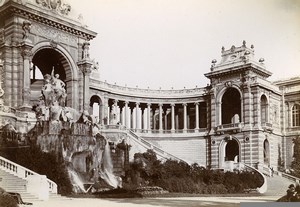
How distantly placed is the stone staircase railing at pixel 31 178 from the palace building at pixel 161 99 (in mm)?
3343

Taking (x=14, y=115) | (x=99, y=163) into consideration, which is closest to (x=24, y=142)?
(x=14, y=115)

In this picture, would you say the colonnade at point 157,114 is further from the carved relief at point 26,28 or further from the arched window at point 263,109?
the carved relief at point 26,28

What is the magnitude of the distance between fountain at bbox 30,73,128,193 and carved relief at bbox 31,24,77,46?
6.47ft

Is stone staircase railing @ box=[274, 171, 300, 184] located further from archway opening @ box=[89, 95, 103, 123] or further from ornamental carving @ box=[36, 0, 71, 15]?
ornamental carving @ box=[36, 0, 71, 15]

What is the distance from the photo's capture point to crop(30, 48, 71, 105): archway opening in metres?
19.3

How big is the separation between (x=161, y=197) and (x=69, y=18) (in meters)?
7.26

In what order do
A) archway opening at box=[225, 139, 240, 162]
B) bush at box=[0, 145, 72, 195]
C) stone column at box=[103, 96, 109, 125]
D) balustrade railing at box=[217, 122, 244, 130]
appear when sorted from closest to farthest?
bush at box=[0, 145, 72, 195]
stone column at box=[103, 96, 109, 125]
balustrade railing at box=[217, 122, 244, 130]
archway opening at box=[225, 139, 240, 162]

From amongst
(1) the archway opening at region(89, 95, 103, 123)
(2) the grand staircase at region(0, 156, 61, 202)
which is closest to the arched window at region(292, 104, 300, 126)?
(1) the archway opening at region(89, 95, 103, 123)

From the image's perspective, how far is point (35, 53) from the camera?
1881 centimetres

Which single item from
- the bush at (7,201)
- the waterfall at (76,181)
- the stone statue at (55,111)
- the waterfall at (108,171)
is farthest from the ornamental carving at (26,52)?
the bush at (7,201)

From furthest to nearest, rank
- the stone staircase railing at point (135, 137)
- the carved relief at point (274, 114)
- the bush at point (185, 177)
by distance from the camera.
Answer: the carved relief at point (274, 114)
the stone staircase railing at point (135, 137)
the bush at point (185, 177)

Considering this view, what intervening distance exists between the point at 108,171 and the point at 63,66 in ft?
17.6

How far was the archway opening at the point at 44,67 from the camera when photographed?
63.4ft

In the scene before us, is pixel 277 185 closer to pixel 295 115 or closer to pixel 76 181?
pixel 295 115
